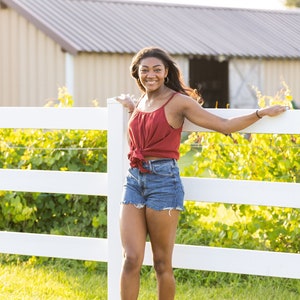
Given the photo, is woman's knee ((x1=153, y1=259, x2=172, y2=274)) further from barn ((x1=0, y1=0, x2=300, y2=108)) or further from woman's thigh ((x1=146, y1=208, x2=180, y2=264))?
barn ((x1=0, y1=0, x2=300, y2=108))

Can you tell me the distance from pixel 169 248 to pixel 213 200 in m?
0.43

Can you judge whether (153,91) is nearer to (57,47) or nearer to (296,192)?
(296,192)

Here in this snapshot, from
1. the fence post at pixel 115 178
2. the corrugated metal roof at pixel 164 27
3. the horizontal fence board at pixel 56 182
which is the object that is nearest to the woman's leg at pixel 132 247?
the fence post at pixel 115 178

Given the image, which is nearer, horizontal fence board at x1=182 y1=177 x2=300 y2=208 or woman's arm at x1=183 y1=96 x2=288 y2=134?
woman's arm at x1=183 y1=96 x2=288 y2=134

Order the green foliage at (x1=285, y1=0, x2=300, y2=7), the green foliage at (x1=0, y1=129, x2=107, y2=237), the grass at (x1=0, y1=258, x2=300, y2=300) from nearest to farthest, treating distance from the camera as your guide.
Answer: the grass at (x1=0, y1=258, x2=300, y2=300) → the green foliage at (x1=0, y1=129, x2=107, y2=237) → the green foliage at (x1=285, y1=0, x2=300, y2=7)

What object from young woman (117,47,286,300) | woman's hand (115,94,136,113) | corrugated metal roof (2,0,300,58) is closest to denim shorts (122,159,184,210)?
young woman (117,47,286,300)

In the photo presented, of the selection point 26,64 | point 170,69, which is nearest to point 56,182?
point 170,69

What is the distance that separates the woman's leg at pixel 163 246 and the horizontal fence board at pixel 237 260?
Answer: 0.34 m

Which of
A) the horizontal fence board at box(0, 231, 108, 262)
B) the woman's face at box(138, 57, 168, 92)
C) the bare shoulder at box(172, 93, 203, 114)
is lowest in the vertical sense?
the horizontal fence board at box(0, 231, 108, 262)

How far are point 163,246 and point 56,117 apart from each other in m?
1.32

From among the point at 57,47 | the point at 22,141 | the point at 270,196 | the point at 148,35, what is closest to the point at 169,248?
the point at 270,196

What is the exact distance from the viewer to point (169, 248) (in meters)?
5.60

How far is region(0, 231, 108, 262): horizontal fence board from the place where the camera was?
6.30 meters

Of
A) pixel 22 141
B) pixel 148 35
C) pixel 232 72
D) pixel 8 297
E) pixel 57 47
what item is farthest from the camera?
pixel 232 72
